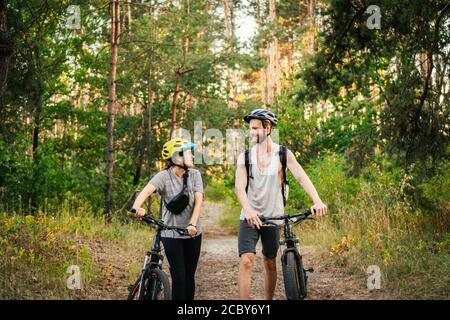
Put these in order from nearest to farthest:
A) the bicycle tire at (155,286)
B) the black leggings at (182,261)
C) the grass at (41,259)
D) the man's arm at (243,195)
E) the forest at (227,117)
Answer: the bicycle tire at (155,286), the man's arm at (243,195), the black leggings at (182,261), the grass at (41,259), the forest at (227,117)

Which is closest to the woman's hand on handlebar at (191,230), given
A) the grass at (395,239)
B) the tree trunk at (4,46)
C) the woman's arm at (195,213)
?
the woman's arm at (195,213)

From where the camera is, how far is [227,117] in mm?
21547

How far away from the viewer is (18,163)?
14.7 m

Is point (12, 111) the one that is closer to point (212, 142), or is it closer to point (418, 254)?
point (418, 254)

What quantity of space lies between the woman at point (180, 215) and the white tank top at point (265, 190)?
54 cm

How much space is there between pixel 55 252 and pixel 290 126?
422 inches

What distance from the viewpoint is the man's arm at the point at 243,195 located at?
5.38m

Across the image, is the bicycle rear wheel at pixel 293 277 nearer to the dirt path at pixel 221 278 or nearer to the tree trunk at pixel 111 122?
the dirt path at pixel 221 278

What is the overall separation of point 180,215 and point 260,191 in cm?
85

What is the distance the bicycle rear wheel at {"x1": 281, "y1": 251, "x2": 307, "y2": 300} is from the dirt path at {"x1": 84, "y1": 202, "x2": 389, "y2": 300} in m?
2.09

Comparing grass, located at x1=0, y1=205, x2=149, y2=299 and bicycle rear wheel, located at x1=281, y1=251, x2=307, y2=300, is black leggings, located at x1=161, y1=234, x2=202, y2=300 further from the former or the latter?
grass, located at x1=0, y1=205, x2=149, y2=299

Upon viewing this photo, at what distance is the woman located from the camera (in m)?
5.54

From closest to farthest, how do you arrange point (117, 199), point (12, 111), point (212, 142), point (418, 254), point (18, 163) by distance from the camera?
point (418, 254)
point (12, 111)
point (18, 163)
point (117, 199)
point (212, 142)
